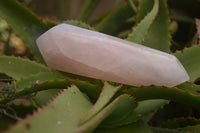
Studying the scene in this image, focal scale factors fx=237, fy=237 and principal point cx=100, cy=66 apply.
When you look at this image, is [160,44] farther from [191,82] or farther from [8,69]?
[8,69]

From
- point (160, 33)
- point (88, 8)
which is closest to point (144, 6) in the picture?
point (160, 33)

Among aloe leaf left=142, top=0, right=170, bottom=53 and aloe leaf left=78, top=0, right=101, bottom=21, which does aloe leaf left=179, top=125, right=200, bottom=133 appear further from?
aloe leaf left=78, top=0, right=101, bottom=21

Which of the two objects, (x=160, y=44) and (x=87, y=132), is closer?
(x=87, y=132)

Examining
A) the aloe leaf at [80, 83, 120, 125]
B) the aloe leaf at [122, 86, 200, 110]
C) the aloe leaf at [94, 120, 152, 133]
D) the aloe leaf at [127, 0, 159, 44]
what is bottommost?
the aloe leaf at [94, 120, 152, 133]

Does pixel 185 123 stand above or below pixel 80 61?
below

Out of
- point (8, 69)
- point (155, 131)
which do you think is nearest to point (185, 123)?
point (155, 131)

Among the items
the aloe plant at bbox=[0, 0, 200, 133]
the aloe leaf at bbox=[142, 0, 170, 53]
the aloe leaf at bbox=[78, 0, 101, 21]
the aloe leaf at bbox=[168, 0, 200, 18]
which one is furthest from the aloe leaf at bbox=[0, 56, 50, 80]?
the aloe leaf at bbox=[168, 0, 200, 18]

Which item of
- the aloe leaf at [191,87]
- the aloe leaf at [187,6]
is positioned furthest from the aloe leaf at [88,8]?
the aloe leaf at [191,87]
